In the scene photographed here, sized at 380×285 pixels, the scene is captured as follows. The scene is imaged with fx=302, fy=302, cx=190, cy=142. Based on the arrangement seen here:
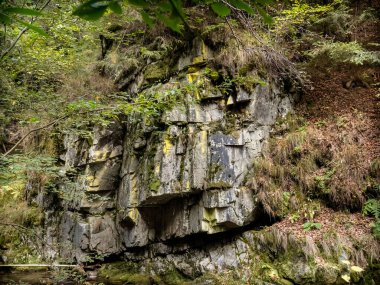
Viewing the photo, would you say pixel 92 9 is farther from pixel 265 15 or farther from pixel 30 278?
pixel 30 278

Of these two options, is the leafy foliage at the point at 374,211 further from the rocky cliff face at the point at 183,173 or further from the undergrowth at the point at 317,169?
the rocky cliff face at the point at 183,173

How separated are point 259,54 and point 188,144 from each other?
2970 millimetres

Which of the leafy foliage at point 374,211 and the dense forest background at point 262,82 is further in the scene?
the leafy foliage at point 374,211

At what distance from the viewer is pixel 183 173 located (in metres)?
6.92

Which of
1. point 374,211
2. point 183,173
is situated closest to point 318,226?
point 374,211

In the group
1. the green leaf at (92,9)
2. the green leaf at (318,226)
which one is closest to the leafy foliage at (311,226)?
the green leaf at (318,226)

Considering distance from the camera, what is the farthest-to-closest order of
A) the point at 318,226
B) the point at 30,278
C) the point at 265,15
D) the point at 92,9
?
1. the point at 30,278
2. the point at 318,226
3. the point at 265,15
4. the point at 92,9

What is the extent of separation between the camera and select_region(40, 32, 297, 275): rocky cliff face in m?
6.75

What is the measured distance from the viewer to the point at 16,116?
444 centimetres

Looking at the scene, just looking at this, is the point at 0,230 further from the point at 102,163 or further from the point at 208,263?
the point at 208,263

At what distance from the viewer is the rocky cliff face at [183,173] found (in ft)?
22.1

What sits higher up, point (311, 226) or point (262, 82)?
point (262, 82)

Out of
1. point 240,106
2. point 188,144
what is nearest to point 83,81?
point 188,144

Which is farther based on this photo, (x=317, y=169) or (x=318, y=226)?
A: (x=317, y=169)
